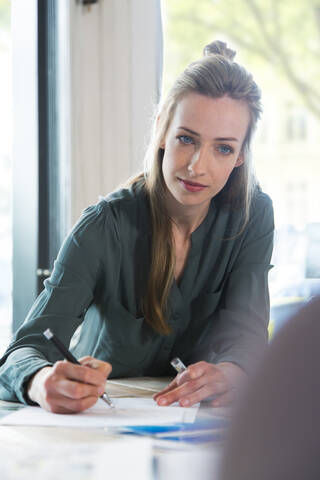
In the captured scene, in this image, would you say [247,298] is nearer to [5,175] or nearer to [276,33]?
[5,175]

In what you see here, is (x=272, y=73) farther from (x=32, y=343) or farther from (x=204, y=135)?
(x=32, y=343)

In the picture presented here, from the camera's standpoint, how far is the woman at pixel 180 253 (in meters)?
1.27

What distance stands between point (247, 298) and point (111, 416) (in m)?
0.52

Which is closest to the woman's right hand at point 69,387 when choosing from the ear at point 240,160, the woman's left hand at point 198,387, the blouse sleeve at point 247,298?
the woman's left hand at point 198,387

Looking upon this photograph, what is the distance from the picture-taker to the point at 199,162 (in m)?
1.27

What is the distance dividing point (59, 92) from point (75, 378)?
6.65 feet

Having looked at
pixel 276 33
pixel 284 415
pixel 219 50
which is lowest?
pixel 284 415

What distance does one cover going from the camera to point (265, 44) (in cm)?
428

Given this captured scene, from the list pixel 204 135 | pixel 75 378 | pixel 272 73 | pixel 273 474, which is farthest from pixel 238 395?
pixel 272 73

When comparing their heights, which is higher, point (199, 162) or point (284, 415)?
point (199, 162)

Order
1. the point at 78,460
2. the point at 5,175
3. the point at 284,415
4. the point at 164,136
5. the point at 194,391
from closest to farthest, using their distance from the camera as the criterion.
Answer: the point at 284,415 < the point at 78,460 < the point at 194,391 < the point at 164,136 < the point at 5,175

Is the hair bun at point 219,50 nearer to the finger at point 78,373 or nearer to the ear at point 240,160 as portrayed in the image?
the ear at point 240,160

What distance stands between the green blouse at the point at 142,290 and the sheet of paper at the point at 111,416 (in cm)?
22

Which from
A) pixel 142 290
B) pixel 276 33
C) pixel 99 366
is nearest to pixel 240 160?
pixel 142 290
